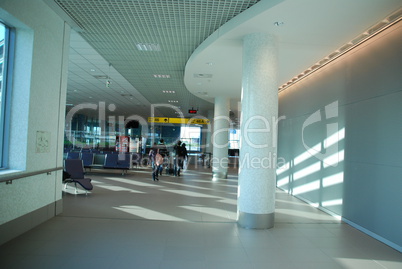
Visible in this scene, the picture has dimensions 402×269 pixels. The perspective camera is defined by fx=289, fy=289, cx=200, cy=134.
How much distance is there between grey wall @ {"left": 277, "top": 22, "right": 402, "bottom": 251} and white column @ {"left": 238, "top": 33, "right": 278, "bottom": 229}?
171cm

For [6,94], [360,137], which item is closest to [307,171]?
[360,137]

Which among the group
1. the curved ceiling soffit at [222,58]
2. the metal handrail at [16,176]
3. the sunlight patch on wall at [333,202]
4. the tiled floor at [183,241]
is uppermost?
the curved ceiling soffit at [222,58]

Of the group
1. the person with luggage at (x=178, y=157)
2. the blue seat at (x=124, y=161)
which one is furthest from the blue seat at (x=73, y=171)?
the person with luggage at (x=178, y=157)

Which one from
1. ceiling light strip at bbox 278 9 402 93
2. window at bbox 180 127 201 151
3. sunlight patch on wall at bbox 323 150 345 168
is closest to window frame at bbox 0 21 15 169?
ceiling light strip at bbox 278 9 402 93

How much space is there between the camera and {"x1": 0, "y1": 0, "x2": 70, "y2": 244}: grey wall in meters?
4.25

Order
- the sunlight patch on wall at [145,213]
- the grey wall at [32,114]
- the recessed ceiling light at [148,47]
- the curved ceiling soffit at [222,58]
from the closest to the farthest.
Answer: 1. the grey wall at [32,114]
2. the curved ceiling soffit at [222,58]
3. the sunlight patch on wall at [145,213]
4. the recessed ceiling light at [148,47]

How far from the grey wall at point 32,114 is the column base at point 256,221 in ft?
11.7

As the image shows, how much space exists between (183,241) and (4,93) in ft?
11.9

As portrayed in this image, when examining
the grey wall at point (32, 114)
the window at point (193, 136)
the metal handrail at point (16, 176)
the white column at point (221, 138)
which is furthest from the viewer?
the window at point (193, 136)

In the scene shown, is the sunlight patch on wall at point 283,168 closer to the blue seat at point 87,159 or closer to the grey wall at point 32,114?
the grey wall at point 32,114

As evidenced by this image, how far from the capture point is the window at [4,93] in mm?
4488

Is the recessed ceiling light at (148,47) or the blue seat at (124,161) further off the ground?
the recessed ceiling light at (148,47)

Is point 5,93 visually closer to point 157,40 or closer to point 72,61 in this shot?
point 157,40

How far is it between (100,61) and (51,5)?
13.4 ft
